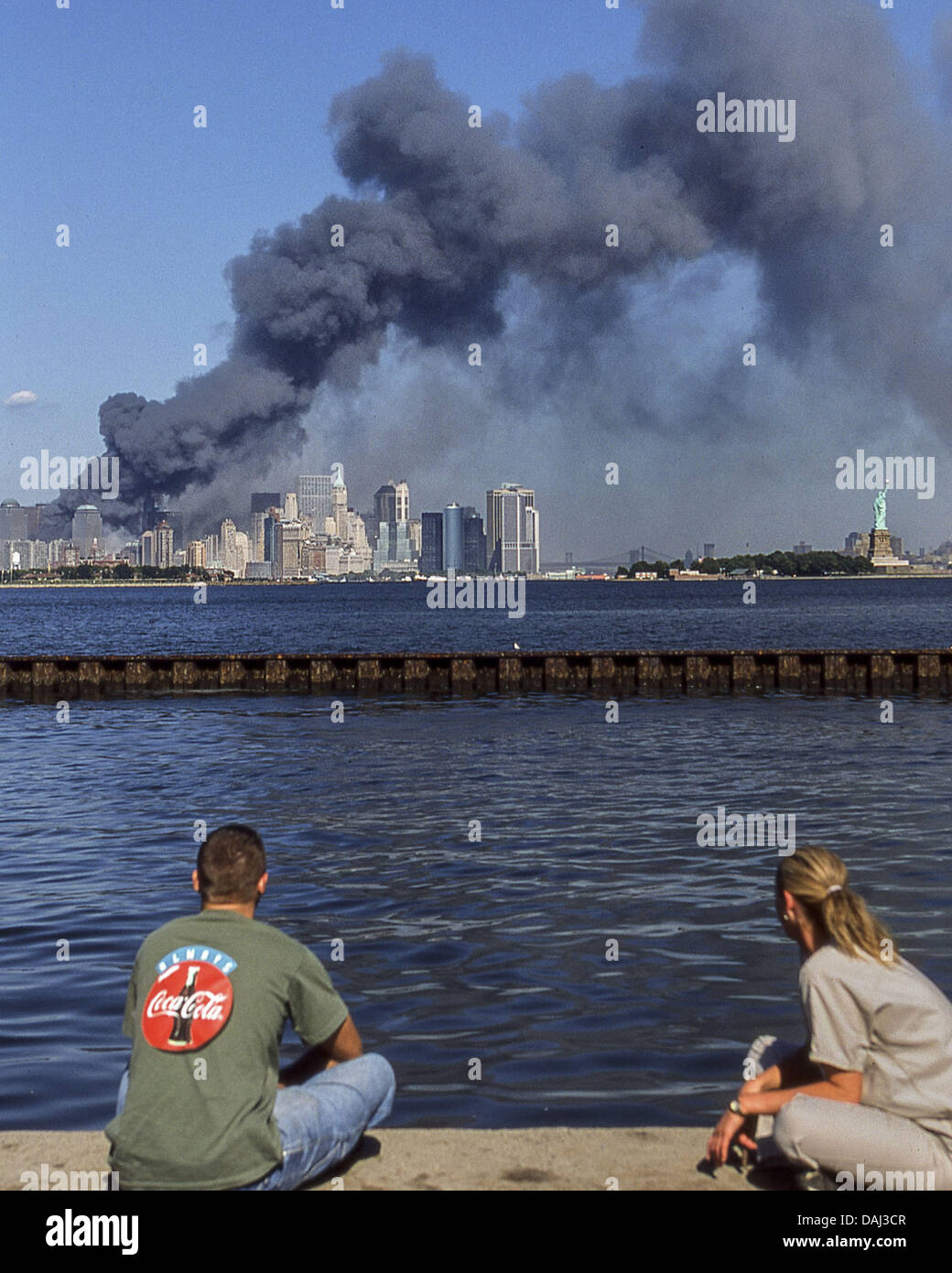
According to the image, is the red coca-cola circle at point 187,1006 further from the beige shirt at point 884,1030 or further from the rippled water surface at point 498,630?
the rippled water surface at point 498,630

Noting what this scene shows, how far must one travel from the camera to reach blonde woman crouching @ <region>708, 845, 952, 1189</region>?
200 inches

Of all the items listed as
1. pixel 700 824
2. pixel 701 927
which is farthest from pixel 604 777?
pixel 701 927

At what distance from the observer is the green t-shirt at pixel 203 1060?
4.86 metres

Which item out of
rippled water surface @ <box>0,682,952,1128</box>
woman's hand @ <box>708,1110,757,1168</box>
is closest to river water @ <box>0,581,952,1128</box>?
rippled water surface @ <box>0,682,952,1128</box>

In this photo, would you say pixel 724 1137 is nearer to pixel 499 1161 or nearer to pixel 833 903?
→ pixel 499 1161

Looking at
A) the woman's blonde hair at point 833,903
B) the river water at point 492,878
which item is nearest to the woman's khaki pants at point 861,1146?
the woman's blonde hair at point 833,903

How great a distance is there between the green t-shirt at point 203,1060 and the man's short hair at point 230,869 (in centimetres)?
13

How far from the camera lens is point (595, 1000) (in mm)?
9414

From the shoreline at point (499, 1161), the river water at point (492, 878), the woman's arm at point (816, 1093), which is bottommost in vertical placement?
the river water at point (492, 878)

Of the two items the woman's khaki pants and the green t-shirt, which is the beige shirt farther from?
the green t-shirt

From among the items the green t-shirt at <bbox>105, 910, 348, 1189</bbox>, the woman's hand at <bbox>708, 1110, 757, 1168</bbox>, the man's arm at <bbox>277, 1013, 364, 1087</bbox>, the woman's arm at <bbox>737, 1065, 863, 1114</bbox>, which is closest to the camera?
the green t-shirt at <bbox>105, 910, 348, 1189</bbox>

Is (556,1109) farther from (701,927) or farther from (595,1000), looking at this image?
(701,927)

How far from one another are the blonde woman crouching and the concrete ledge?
1.27ft
